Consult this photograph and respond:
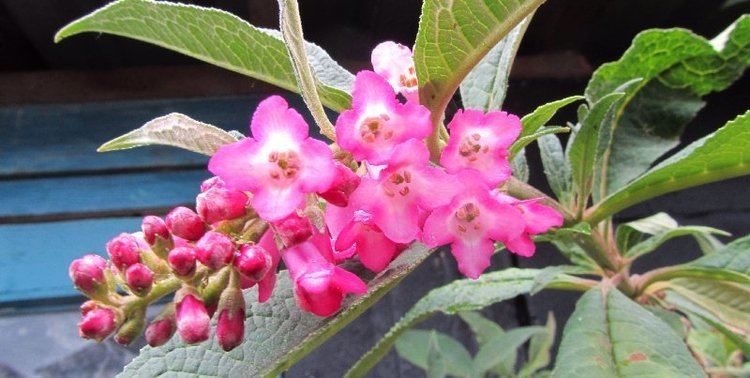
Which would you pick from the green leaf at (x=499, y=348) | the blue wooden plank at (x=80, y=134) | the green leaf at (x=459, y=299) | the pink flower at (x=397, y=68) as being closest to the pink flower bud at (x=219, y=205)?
the pink flower at (x=397, y=68)

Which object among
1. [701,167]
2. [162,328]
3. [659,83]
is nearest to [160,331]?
[162,328]

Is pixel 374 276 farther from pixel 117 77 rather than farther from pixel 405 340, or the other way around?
pixel 117 77

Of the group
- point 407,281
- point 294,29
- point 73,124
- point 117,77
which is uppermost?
point 294,29

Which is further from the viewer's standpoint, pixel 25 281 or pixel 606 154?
pixel 25 281

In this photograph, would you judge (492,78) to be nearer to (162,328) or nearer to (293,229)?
(293,229)

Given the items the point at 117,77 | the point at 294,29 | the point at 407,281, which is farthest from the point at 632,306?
the point at 117,77

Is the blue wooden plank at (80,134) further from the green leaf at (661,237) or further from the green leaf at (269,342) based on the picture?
the green leaf at (269,342)

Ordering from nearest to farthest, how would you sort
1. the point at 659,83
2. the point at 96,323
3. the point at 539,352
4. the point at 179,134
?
the point at 96,323 < the point at 179,134 < the point at 659,83 < the point at 539,352
